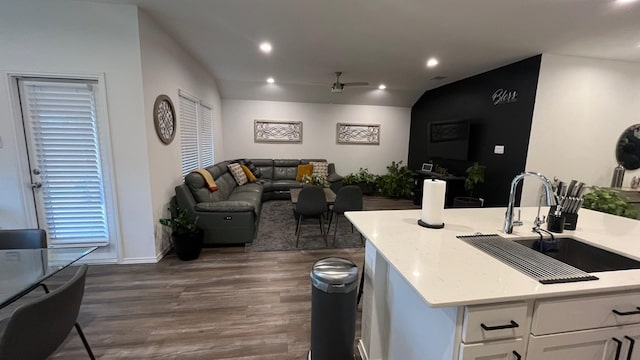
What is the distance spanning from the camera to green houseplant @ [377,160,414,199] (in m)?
6.78

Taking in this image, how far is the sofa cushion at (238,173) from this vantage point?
223 inches

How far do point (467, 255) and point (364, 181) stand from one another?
576 centimetres

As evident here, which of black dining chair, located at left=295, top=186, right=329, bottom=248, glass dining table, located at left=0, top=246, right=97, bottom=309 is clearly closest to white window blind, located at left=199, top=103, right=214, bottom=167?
black dining chair, located at left=295, top=186, right=329, bottom=248

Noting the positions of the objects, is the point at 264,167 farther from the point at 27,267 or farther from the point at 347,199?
the point at 27,267

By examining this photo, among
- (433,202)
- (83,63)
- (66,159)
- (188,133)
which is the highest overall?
(83,63)

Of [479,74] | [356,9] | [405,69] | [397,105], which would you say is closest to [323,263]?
[356,9]

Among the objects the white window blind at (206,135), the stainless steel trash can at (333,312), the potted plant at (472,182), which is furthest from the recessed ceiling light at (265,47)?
the potted plant at (472,182)

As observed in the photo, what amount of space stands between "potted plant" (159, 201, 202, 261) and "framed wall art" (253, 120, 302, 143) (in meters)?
4.00

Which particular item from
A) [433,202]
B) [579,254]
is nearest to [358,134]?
[433,202]

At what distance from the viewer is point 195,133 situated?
14.9ft

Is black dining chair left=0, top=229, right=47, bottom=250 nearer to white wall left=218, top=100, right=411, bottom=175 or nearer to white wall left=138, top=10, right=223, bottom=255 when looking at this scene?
white wall left=138, top=10, right=223, bottom=255

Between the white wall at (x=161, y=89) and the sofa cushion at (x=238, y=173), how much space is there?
1879mm

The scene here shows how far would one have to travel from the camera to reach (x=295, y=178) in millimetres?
6727

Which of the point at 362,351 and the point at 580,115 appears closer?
the point at 362,351
